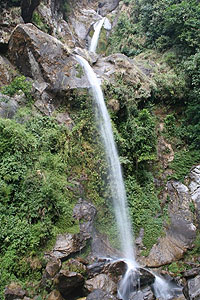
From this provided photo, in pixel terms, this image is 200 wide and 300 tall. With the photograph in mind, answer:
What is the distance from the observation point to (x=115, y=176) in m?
9.26

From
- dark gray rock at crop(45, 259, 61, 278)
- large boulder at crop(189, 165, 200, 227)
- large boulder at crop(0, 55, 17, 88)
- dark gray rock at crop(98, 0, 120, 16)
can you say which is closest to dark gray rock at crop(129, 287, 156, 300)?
dark gray rock at crop(45, 259, 61, 278)

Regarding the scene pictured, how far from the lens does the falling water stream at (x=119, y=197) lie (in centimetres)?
661

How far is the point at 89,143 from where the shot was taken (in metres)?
9.59

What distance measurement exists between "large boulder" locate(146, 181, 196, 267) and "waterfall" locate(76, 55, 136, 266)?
0.92 meters

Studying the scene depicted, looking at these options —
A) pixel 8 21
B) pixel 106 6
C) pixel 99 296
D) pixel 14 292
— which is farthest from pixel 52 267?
pixel 106 6

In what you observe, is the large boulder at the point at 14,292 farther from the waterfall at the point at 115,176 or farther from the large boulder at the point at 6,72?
the large boulder at the point at 6,72

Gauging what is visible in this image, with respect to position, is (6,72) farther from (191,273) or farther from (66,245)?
(191,273)

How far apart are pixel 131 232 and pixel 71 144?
4060 millimetres

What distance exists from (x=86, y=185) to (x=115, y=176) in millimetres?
1327

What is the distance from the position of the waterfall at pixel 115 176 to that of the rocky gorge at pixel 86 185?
322 mm

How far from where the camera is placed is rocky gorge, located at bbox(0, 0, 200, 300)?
5949 mm

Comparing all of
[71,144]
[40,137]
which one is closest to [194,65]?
[71,144]

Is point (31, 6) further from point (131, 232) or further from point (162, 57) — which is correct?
point (131, 232)

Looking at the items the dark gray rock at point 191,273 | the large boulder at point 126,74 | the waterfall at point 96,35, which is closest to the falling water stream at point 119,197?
the dark gray rock at point 191,273
